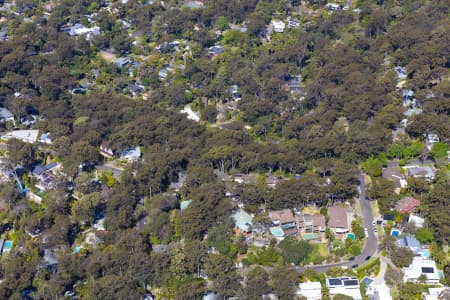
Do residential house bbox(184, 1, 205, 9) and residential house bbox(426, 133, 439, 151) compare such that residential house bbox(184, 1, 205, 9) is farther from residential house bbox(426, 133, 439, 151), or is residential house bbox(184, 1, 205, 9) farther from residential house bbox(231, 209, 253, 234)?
residential house bbox(231, 209, 253, 234)

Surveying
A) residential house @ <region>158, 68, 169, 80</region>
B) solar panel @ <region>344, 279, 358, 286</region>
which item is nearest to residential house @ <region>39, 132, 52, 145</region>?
residential house @ <region>158, 68, 169, 80</region>

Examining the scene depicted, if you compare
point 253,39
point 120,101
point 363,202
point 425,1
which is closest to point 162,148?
point 120,101

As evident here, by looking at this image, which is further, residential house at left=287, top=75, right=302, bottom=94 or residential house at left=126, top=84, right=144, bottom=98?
residential house at left=126, top=84, right=144, bottom=98

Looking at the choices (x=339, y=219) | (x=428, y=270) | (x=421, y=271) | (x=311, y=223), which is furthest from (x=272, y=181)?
(x=428, y=270)

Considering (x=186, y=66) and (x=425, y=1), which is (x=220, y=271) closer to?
(x=186, y=66)

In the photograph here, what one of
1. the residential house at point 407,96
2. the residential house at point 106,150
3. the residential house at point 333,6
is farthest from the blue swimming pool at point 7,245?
the residential house at point 333,6

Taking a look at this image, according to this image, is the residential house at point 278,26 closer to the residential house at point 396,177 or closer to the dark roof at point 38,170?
the residential house at point 396,177

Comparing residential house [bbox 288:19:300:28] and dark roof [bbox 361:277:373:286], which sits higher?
residential house [bbox 288:19:300:28]
